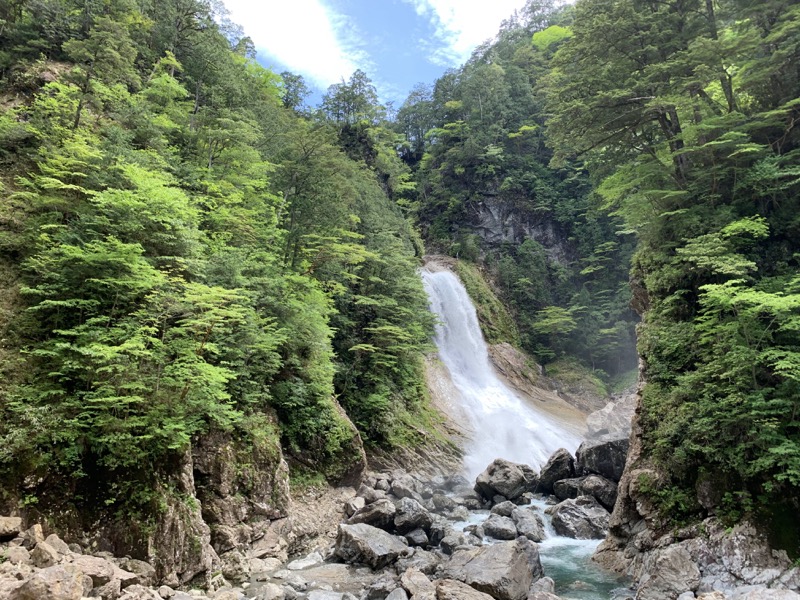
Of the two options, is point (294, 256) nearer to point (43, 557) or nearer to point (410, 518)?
point (410, 518)

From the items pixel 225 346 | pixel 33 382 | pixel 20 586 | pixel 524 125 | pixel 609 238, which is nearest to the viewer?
pixel 20 586

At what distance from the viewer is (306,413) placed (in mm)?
14695

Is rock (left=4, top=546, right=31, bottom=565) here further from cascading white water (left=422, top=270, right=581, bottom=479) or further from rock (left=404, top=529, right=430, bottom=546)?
cascading white water (left=422, top=270, right=581, bottom=479)

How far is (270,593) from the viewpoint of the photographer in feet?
28.2

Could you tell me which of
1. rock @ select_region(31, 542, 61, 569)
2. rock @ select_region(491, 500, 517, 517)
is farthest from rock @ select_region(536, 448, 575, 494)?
rock @ select_region(31, 542, 61, 569)

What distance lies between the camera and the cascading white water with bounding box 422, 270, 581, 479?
900 inches

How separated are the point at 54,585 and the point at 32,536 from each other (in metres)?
1.67

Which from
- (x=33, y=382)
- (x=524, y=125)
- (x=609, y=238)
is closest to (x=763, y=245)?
(x=33, y=382)

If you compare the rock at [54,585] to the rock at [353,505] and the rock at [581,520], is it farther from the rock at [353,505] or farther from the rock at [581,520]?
the rock at [581,520]

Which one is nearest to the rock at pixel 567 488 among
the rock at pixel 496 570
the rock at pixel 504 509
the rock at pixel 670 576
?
the rock at pixel 504 509

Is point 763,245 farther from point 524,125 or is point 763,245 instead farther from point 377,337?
point 524,125

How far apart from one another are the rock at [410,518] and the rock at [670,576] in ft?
18.4

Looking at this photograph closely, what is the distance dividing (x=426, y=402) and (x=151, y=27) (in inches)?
849

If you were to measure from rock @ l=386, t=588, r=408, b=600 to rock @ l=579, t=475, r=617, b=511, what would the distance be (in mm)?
9789
